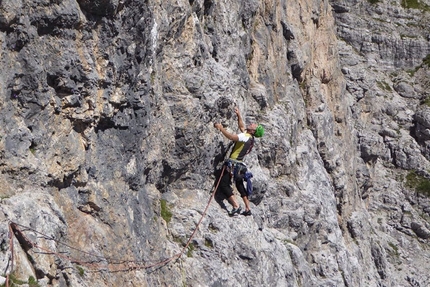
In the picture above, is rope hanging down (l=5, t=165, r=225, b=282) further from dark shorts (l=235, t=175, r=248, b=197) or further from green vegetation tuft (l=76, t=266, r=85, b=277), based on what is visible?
dark shorts (l=235, t=175, r=248, b=197)

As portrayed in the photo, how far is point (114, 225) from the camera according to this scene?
1326 centimetres

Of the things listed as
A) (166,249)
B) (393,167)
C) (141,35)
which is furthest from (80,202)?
(393,167)

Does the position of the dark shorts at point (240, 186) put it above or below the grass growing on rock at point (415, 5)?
below

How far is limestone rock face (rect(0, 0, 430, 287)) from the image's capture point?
36.4 feet

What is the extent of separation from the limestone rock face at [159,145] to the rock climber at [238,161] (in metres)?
0.41

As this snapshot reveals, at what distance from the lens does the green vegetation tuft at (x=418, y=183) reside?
168ft

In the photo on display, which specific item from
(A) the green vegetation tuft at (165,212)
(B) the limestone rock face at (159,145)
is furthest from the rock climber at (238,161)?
(A) the green vegetation tuft at (165,212)

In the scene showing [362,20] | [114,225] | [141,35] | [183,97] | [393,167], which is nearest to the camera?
[114,225]

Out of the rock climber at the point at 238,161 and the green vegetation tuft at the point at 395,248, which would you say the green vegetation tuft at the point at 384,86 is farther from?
the rock climber at the point at 238,161

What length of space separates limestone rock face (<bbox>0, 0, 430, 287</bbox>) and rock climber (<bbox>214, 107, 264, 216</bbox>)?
1.34ft

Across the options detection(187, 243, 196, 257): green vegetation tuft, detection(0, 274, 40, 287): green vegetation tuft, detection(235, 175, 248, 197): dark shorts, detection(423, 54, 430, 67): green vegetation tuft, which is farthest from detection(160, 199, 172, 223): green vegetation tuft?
detection(423, 54, 430, 67): green vegetation tuft

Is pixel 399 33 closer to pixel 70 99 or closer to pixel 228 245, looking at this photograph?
pixel 228 245

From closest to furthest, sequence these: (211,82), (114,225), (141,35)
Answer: (114,225)
(141,35)
(211,82)

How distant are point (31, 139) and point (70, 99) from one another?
1.56 meters
